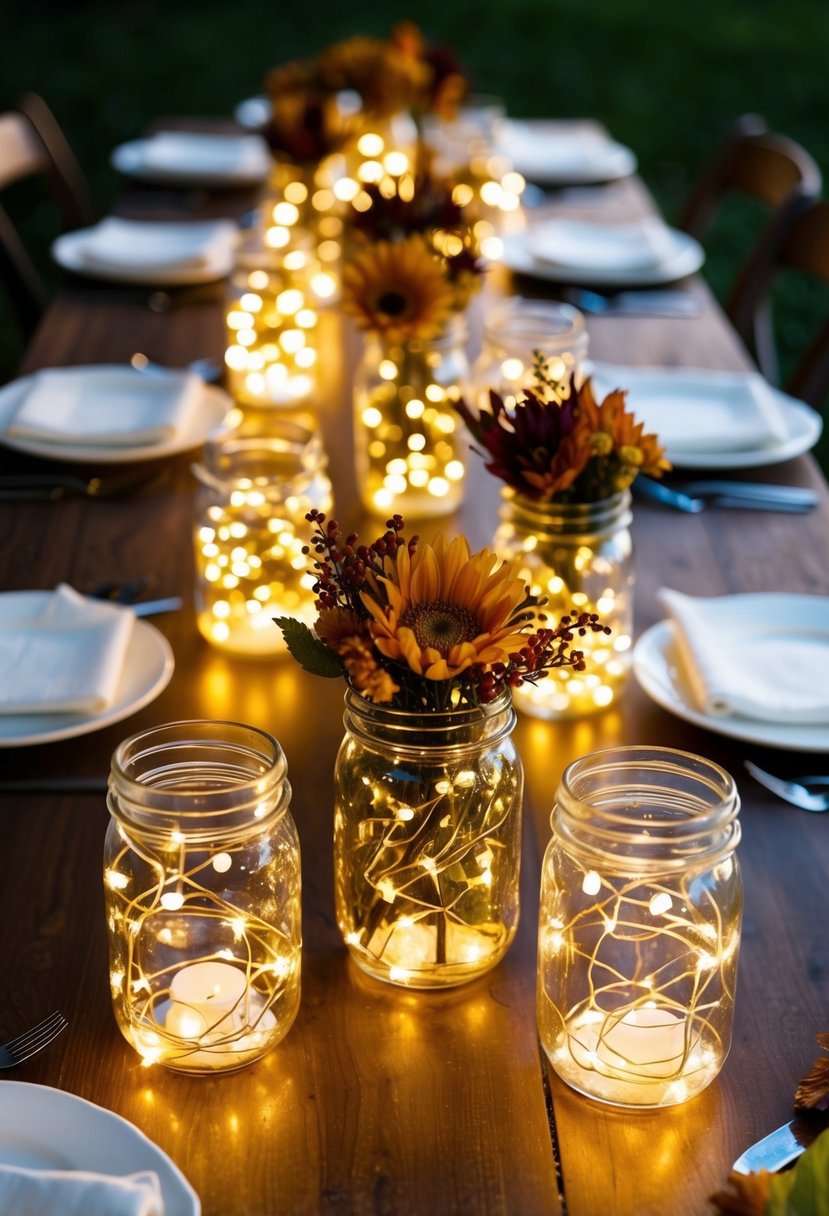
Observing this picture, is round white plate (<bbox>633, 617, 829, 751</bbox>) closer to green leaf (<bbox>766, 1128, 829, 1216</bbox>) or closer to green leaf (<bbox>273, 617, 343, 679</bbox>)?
green leaf (<bbox>273, 617, 343, 679</bbox>)

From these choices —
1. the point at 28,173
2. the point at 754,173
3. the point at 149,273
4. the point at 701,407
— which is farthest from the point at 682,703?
the point at 28,173

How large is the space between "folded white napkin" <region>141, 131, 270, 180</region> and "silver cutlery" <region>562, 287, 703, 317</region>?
91cm

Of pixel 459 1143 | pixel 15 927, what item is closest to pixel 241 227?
pixel 15 927

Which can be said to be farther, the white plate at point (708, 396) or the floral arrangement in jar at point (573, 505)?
the white plate at point (708, 396)

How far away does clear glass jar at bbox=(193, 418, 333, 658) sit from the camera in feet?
4.37

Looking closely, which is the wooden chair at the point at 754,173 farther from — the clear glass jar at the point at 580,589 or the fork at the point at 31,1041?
the fork at the point at 31,1041

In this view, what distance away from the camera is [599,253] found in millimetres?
2545

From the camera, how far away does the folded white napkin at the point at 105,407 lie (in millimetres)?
1751

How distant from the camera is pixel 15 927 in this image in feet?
3.26

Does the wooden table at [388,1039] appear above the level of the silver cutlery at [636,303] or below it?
above

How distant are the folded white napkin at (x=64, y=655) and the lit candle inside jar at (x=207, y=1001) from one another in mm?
360

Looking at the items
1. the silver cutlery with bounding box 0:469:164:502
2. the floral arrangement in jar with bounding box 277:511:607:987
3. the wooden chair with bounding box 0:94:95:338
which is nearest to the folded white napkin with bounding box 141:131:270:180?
the wooden chair with bounding box 0:94:95:338

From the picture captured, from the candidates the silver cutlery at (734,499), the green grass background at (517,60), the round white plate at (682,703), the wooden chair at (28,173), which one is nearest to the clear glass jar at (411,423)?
the silver cutlery at (734,499)

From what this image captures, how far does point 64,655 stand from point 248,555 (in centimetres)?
19
